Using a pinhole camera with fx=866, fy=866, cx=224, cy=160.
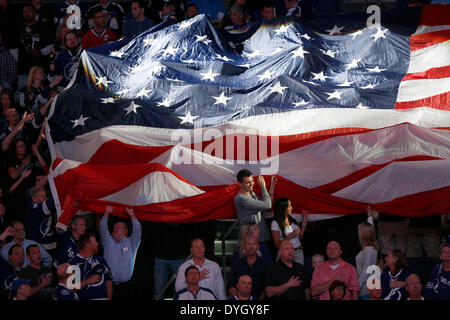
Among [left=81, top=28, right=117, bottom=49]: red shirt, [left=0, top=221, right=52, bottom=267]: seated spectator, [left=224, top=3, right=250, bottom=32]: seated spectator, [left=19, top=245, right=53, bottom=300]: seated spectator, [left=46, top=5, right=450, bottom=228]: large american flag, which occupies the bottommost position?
[left=19, top=245, right=53, bottom=300]: seated spectator

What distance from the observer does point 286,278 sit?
29.8 feet

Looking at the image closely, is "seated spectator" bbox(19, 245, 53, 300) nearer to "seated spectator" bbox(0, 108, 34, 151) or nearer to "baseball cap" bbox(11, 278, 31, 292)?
"baseball cap" bbox(11, 278, 31, 292)

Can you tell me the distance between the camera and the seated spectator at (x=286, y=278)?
9031 mm

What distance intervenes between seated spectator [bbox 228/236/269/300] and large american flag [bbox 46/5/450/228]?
1.14m

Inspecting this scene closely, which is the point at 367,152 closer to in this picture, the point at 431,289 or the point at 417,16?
the point at 431,289

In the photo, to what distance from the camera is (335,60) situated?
43.1 feet

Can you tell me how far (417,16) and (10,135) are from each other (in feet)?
21.2

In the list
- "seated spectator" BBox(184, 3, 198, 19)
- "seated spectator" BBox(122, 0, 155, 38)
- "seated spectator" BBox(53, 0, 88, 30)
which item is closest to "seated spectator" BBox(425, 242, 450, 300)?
"seated spectator" BBox(184, 3, 198, 19)

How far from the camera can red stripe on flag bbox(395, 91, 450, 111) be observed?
39.1 ft

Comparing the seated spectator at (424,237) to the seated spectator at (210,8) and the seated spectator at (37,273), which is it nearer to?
the seated spectator at (37,273)

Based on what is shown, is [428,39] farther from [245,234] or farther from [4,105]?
[4,105]

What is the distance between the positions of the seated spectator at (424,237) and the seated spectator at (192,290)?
3012mm

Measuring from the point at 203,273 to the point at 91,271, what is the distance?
128 cm
